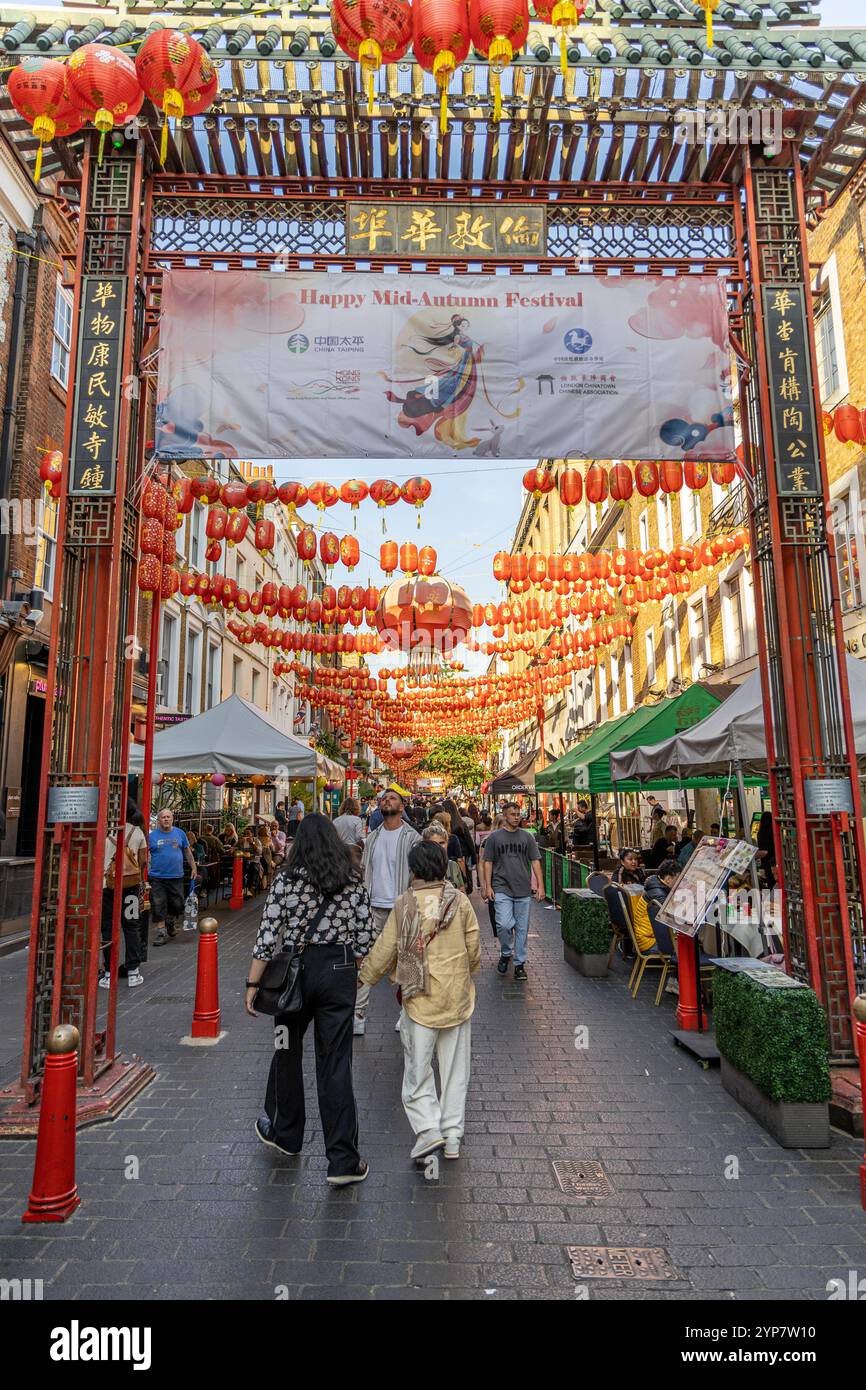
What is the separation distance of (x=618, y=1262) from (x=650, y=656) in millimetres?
23004

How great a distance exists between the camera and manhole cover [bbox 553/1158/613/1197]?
4.31 meters

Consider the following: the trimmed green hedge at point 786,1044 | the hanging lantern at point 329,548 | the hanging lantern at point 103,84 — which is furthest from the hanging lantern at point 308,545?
the trimmed green hedge at point 786,1044

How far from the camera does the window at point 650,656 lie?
2497cm

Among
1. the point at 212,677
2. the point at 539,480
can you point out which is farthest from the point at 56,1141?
the point at 212,677

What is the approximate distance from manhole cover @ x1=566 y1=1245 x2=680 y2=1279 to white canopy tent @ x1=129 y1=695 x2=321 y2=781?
10168mm

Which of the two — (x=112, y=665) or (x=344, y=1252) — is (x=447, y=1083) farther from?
(x=112, y=665)

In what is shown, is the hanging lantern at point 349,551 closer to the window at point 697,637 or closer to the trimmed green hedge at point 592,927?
the trimmed green hedge at point 592,927

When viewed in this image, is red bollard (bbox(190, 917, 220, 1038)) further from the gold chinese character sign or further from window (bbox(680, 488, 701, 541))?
window (bbox(680, 488, 701, 541))

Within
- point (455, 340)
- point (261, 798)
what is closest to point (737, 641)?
point (455, 340)

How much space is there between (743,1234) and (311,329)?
22.8 ft

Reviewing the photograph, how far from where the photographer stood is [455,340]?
6.93m

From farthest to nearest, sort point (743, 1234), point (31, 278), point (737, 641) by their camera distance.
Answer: point (737, 641), point (31, 278), point (743, 1234)

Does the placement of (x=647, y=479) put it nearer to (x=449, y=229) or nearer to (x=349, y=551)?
(x=449, y=229)

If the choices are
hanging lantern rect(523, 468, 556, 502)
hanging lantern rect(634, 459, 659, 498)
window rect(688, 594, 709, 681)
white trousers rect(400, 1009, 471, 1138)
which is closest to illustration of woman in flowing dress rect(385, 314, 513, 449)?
hanging lantern rect(634, 459, 659, 498)
